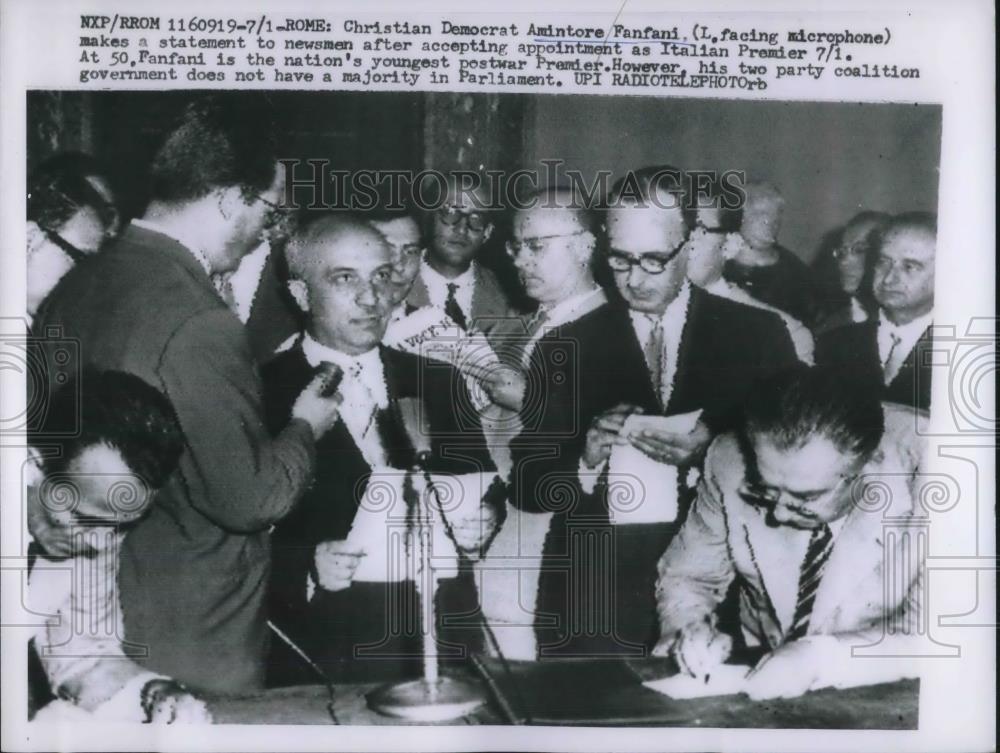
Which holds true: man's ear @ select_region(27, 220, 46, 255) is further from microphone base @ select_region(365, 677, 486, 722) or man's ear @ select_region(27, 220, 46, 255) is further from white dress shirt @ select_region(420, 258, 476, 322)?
microphone base @ select_region(365, 677, 486, 722)

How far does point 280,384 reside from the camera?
106 inches

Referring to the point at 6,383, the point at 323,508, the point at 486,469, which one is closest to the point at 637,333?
the point at 486,469

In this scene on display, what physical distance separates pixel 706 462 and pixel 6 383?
164 cm

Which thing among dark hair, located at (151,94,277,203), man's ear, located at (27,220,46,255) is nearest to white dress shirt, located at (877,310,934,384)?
dark hair, located at (151,94,277,203)

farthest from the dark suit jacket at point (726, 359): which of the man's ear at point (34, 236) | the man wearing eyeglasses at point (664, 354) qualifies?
the man's ear at point (34, 236)

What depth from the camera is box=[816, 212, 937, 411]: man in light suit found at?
2.70 meters

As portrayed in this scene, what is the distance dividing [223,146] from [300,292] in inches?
14.9

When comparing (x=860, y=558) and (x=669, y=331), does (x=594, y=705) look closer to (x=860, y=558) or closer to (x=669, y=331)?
(x=860, y=558)

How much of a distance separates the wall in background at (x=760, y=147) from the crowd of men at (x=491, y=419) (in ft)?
0.19

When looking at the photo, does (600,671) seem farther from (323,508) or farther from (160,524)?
(160,524)

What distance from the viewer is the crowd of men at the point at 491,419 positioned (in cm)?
270

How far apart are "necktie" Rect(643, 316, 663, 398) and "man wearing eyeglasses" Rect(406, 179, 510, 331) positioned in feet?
1.11

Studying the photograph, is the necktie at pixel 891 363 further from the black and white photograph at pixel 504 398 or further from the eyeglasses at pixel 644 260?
the eyeglasses at pixel 644 260

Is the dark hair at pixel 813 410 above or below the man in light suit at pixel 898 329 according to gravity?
below
